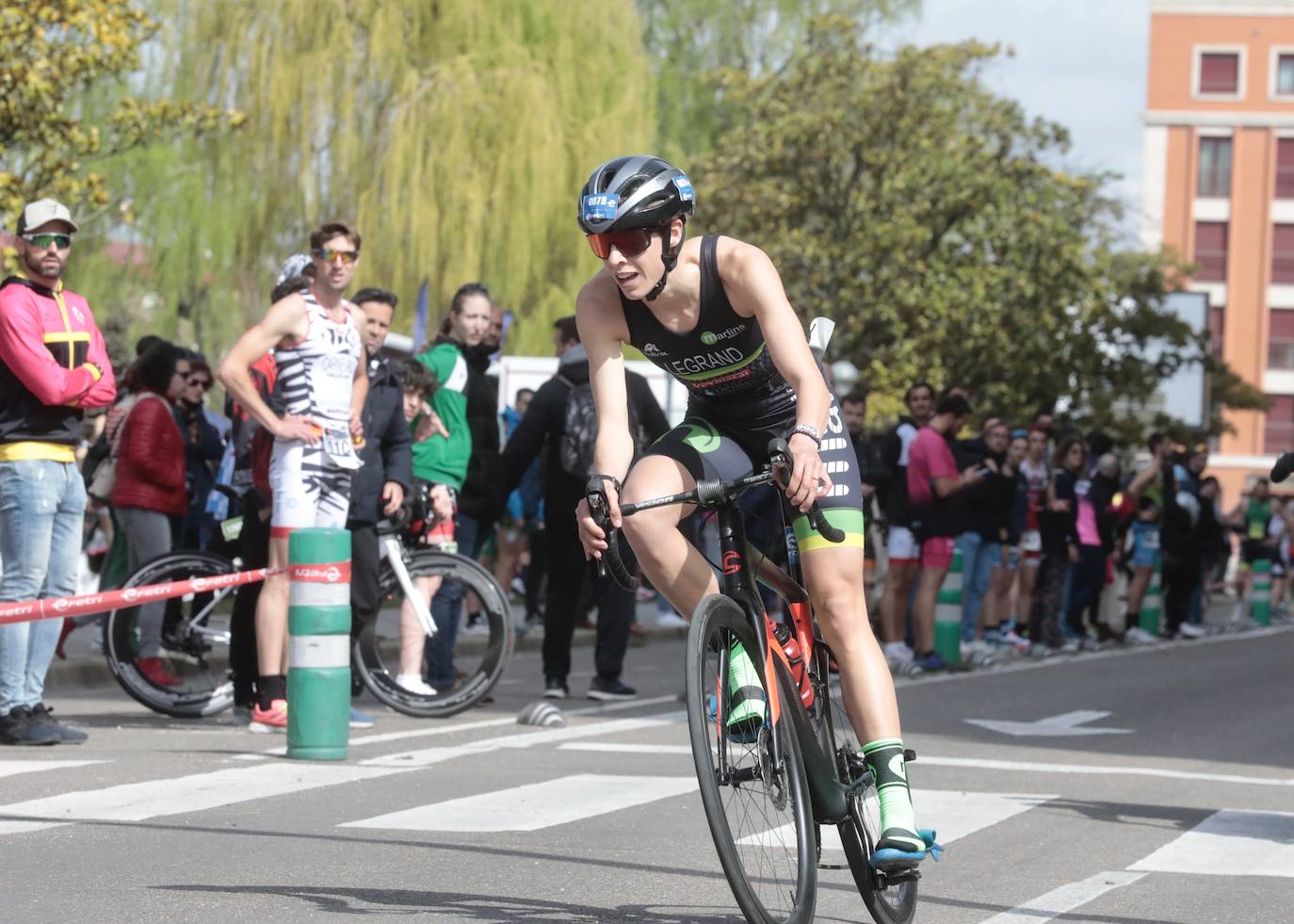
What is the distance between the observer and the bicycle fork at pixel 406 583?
36.1 feet

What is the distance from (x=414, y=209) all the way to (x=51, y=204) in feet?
70.5

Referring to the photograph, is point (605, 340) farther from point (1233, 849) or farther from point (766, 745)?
point (1233, 849)

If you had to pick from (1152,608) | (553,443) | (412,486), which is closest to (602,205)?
(412,486)

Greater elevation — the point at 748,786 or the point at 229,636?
the point at 748,786

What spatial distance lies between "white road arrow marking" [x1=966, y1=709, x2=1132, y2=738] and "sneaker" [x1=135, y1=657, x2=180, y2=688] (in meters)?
4.15

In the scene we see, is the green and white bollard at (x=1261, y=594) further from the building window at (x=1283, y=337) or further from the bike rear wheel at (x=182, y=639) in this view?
the building window at (x=1283, y=337)

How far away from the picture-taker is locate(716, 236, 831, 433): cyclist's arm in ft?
17.3

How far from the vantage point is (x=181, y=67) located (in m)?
30.9

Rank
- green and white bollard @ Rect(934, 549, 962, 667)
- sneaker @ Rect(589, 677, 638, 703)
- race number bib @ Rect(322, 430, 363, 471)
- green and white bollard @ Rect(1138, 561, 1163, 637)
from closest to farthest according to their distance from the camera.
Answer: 1. race number bib @ Rect(322, 430, 363, 471)
2. sneaker @ Rect(589, 677, 638, 703)
3. green and white bollard @ Rect(934, 549, 962, 667)
4. green and white bollard @ Rect(1138, 561, 1163, 637)

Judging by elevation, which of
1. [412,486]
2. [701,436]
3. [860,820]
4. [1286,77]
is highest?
[1286,77]

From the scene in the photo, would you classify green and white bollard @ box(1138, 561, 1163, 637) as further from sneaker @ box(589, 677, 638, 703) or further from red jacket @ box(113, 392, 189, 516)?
red jacket @ box(113, 392, 189, 516)

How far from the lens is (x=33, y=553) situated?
936cm

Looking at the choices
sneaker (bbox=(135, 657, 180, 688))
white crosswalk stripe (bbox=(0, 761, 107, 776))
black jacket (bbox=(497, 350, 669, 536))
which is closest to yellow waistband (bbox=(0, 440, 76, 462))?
white crosswalk stripe (bbox=(0, 761, 107, 776))

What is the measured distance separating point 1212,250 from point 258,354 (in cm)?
8518
